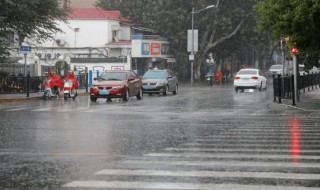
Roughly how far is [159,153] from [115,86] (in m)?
21.9

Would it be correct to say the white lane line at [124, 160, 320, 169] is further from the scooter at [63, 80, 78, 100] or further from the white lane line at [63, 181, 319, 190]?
the scooter at [63, 80, 78, 100]

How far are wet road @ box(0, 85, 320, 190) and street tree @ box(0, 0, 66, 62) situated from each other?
15.0 metres

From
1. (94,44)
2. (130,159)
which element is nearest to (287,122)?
(130,159)

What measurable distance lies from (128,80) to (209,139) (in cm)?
2073

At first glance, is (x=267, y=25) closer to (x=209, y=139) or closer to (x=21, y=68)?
(x=209, y=139)

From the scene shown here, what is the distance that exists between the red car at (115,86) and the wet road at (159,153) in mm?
12125

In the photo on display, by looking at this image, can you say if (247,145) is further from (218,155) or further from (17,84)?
(17,84)

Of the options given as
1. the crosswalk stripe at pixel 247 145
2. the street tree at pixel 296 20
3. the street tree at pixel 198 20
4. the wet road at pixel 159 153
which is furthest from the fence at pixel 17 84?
the street tree at pixel 198 20

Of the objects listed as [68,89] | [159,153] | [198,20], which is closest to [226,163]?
[159,153]

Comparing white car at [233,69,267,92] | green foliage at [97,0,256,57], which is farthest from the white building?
white car at [233,69,267,92]

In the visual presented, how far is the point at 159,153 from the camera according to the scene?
11984 mm

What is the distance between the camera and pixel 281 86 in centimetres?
3075

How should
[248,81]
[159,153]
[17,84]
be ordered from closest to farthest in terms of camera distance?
[159,153] → [17,84] → [248,81]

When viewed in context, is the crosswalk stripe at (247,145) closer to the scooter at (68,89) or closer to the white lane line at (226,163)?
the white lane line at (226,163)
